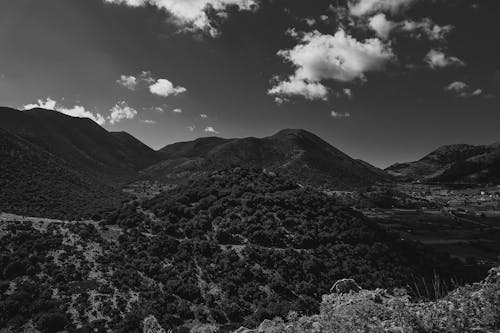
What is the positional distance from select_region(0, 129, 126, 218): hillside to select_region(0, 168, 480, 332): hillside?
920 inches

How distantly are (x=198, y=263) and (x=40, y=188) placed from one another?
69.1m

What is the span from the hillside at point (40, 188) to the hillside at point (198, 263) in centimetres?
2336

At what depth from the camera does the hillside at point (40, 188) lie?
241 feet

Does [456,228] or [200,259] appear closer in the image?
[200,259]

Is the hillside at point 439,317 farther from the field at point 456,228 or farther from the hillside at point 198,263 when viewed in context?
the field at point 456,228

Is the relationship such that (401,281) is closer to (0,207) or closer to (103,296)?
(103,296)

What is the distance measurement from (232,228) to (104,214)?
25705mm

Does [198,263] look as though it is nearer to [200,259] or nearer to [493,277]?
[200,259]

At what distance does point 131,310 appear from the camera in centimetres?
3036

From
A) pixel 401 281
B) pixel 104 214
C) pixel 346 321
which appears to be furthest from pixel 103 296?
pixel 401 281

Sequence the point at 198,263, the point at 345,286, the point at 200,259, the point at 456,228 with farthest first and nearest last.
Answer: the point at 456,228, the point at 200,259, the point at 198,263, the point at 345,286

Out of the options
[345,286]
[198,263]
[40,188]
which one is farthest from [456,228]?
[40,188]

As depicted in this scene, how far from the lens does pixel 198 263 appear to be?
4062cm

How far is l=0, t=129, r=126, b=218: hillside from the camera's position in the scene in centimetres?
7344
